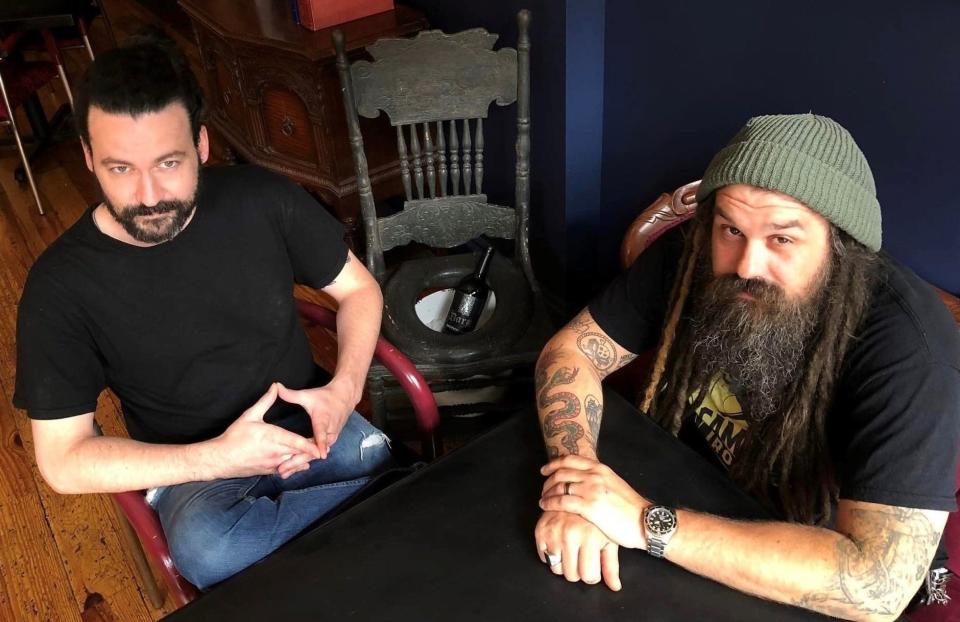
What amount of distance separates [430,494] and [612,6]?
1.66 m

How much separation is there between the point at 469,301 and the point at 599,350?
82cm

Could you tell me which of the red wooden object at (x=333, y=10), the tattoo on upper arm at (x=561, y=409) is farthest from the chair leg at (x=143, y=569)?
the red wooden object at (x=333, y=10)

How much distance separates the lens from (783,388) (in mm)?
1450

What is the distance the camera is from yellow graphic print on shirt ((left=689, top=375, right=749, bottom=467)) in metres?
1.57

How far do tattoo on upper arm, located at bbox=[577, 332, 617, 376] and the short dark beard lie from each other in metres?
0.83

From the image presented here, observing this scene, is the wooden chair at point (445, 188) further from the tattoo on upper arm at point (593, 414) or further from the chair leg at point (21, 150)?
the chair leg at point (21, 150)

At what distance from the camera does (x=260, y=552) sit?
153 centimetres

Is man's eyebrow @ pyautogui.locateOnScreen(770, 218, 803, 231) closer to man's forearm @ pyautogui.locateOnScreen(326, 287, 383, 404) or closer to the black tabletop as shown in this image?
the black tabletop

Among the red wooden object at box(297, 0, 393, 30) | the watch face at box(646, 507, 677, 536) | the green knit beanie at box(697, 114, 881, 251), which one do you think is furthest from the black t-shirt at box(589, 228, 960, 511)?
the red wooden object at box(297, 0, 393, 30)

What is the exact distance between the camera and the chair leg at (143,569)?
2006 millimetres

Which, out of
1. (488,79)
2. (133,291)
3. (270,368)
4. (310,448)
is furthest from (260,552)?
(488,79)

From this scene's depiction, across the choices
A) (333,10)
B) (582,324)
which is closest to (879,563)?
(582,324)

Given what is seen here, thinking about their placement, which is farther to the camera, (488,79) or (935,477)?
(488,79)

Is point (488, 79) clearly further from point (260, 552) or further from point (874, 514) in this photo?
point (874, 514)
